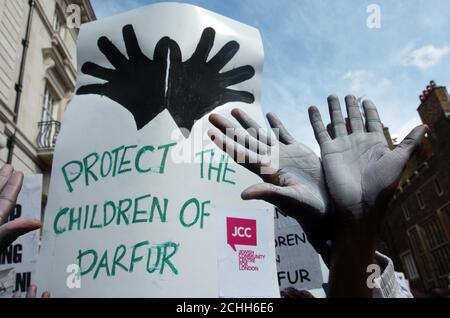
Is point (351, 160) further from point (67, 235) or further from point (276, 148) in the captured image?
point (67, 235)

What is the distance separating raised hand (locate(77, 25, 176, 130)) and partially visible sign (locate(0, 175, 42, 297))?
1145 mm

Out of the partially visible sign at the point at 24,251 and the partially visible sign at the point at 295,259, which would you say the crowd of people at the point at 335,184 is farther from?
the partially visible sign at the point at 295,259

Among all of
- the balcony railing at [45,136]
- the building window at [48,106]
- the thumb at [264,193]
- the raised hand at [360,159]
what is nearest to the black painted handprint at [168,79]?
the raised hand at [360,159]

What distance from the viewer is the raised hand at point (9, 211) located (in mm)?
1243

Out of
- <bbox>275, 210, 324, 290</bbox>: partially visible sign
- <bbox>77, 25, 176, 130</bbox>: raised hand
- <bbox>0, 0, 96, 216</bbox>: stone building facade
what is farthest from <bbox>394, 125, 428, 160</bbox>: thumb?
<bbox>0, 0, 96, 216</bbox>: stone building facade

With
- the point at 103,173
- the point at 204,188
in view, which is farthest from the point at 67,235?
the point at 204,188

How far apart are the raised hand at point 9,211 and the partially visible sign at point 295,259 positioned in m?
3.02

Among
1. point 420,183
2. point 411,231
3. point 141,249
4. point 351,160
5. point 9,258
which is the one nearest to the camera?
point 351,160

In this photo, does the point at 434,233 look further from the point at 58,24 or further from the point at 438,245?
the point at 58,24

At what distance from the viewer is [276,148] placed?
1.46 m

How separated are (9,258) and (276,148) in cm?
284

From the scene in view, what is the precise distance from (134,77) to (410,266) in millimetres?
26360

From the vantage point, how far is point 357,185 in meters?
1.29

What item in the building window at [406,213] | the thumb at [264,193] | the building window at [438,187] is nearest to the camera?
the thumb at [264,193]
